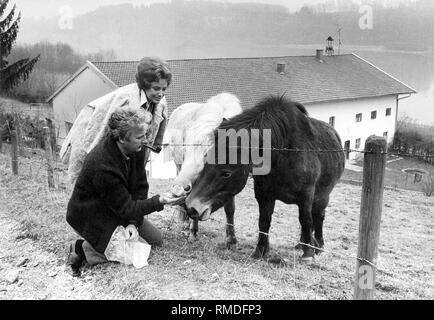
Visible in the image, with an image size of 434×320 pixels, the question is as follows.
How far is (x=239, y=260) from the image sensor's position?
4.24m

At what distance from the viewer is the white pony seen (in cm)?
427

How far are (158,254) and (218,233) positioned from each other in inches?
51.4

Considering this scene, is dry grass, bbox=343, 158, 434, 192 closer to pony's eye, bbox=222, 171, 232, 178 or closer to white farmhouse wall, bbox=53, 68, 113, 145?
white farmhouse wall, bbox=53, 68, 113, 145

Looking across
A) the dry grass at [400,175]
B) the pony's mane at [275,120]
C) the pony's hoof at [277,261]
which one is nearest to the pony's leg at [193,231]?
the pony's hoof at [277,261]

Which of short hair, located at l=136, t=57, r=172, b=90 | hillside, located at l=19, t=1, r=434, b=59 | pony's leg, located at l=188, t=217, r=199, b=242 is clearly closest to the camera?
short hair, located at l=136, t=57, r=172, b=90

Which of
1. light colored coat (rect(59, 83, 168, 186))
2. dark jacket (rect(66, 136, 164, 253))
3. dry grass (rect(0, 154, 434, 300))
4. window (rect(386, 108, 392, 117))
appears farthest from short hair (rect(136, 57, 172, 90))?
window (rect(386, 108, 392, 117))

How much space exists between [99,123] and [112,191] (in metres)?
0.85

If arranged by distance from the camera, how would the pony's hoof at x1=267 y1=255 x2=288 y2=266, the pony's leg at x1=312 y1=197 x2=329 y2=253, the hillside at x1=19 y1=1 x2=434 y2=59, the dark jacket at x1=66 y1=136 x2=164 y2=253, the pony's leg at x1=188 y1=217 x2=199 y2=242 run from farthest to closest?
the hillside at x1=19 y1=1 x2=434 y2=59, the pony's leg at x1=312 y1=197 x2=329 y2=253, the pony's leg at x1=188 y1=217 x2=199 y2=242, the pony's hoof at x1=267 y1=255 x2=288 y2=266, the dark jacket at x1=66 y1=136 x2=164 y2=253

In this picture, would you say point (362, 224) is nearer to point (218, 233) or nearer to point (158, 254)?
point (158, 254)

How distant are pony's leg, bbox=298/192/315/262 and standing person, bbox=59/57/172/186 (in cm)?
153

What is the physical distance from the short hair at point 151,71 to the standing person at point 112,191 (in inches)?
13.8

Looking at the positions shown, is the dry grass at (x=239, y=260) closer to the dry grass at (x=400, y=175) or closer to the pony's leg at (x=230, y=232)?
the pony's leg at (x=230, y=232)

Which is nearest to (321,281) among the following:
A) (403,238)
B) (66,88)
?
(403,238)

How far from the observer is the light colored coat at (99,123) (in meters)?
4.04
